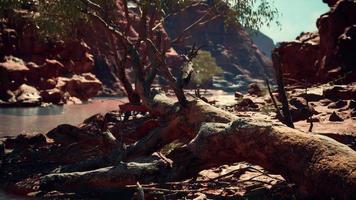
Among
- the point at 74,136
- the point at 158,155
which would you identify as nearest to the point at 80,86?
the point at 74,136

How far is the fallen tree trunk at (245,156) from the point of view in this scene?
19.2 feet

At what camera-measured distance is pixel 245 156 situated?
7.40 meters

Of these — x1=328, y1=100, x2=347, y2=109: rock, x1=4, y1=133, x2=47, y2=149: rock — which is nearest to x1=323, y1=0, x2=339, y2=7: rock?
x1=328, y1=100, x2=347, y2=109: rock

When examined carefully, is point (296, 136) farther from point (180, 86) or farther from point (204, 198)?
point (180, 86)

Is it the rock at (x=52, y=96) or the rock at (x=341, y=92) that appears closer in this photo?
the rock at (x=341, y=92)

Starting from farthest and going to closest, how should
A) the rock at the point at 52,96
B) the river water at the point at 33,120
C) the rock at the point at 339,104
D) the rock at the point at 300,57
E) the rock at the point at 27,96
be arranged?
the rock at the point at 52,96, the rock at the point at 27,96, the rock at the point at 300,57, the river water at the point at 33,120, the rock at the point at 339,104

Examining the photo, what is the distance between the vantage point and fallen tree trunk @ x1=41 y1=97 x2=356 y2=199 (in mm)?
5859

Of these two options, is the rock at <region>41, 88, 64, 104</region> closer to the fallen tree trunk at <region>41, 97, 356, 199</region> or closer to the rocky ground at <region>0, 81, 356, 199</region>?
the rocky ground at <region>0, 81, 356, 199</region>

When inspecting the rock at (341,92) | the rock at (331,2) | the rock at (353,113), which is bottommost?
the rock at (353,113)

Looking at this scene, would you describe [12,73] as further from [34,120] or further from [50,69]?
[34,120]

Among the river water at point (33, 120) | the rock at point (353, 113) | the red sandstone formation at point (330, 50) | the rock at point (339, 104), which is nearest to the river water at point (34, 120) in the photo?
the river water at point (33, 120)

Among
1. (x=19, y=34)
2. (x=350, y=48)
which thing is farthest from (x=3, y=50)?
(x=350, y=48)

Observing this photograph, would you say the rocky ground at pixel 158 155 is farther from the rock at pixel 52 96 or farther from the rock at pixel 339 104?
the rock at pixel 52 96

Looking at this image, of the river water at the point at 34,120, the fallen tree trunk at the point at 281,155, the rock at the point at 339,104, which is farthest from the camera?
the river water at the point at 34,120
